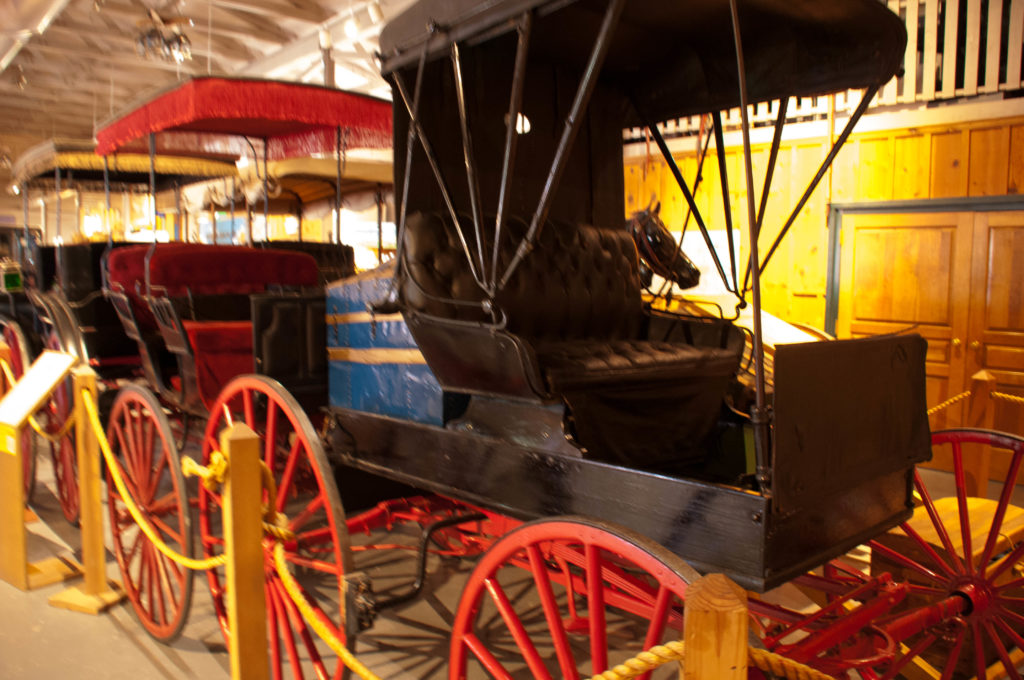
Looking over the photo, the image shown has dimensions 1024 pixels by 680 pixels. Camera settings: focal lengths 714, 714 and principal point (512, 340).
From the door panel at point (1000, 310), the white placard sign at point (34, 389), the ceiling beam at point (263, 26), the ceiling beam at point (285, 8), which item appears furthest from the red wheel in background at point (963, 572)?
the ceiling beam at point (263, 26)

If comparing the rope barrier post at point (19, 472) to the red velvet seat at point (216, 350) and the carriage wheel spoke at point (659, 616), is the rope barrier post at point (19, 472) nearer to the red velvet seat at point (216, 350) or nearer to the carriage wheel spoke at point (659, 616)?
the red velvet seat at point (216, 350)

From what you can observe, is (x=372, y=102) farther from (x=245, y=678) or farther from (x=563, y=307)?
(x=245, y=678)

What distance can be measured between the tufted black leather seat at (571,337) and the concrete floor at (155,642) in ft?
4.11

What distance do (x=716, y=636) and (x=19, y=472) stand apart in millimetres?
3225

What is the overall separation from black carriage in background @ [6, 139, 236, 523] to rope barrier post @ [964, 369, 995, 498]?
4.50 m

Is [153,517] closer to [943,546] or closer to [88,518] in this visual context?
[88,518]

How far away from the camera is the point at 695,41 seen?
2598 millimetres

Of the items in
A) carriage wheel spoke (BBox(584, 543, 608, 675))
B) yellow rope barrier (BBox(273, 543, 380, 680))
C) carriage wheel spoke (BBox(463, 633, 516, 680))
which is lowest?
carriage wheel spoke (BBox(463, 633, 516, 680))

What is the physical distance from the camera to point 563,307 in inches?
114

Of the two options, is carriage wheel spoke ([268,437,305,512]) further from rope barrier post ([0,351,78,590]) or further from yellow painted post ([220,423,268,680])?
rope barrier post ([0,351,78,590])

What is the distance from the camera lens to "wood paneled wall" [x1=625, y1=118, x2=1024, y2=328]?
5281 mm

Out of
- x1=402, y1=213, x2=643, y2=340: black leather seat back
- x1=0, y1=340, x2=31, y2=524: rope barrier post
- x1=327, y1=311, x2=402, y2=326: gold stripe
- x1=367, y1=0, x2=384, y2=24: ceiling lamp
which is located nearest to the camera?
x1=402, y1=213, x2=643, y2=340: black leather seat back

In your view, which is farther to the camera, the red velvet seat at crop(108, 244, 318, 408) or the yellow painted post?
the red velvet seat at crop(108, 244, 318, 408)

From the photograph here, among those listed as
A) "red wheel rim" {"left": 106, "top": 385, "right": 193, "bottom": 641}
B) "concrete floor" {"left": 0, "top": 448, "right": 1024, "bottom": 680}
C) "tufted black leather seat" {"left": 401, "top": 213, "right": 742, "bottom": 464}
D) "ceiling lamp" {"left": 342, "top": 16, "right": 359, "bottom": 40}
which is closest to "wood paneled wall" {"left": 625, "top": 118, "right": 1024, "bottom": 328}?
"tufted black leather seat" {"left": 401, "top": 213, "right": 742, "bottom": 464}
